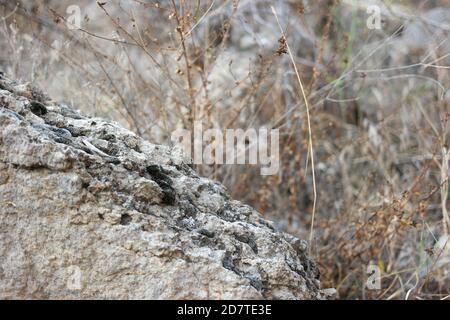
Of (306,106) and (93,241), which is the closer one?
(93,241)

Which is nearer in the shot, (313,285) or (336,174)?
(313,285)

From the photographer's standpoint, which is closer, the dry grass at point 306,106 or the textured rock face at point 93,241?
the textured rock face at point 93,241

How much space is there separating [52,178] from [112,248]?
282 millimetres

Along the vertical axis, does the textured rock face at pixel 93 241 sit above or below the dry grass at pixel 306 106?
below

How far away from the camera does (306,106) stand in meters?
2.76

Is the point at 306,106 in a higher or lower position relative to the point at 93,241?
higher

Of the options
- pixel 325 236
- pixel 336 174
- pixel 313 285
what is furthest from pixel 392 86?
pixel 313 285

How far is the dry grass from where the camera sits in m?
3.01

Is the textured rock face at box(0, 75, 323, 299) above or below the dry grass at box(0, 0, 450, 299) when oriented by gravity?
below

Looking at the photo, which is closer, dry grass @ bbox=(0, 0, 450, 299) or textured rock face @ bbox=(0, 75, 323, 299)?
textured rock face @ bbox=(0, 75, 323, 299)

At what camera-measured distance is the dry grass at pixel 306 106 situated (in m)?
3.01
